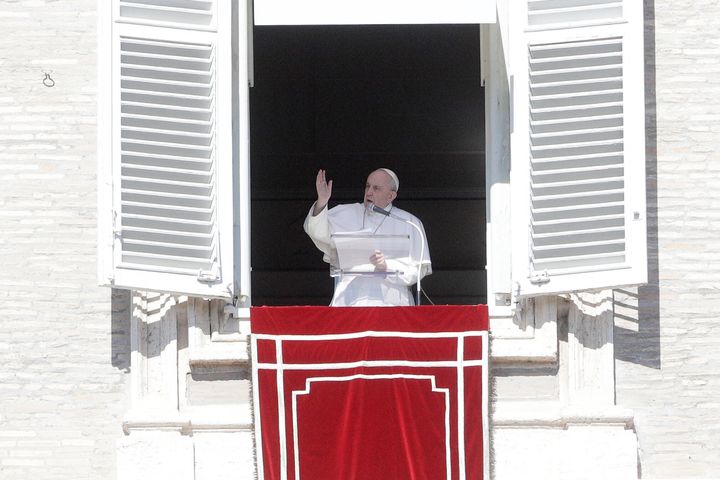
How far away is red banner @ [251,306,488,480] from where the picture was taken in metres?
8.60

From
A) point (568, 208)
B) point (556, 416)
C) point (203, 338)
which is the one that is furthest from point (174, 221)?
point (556, 416)

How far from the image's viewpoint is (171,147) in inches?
343

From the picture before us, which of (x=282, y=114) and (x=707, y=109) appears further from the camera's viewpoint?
(x=282, y=114)

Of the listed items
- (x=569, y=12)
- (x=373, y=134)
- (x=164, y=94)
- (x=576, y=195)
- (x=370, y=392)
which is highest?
(x=569, y=12)

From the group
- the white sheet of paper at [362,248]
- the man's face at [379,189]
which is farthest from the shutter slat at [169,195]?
the man's face at [379,189]

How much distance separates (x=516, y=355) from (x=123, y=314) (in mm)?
1889

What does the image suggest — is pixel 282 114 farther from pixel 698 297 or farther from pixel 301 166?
pixel 698 297

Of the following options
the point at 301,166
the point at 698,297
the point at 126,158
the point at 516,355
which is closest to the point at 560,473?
the point at 516,355

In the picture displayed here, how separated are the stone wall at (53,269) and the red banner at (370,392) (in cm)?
80

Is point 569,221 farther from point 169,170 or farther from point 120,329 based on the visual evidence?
point 120,329

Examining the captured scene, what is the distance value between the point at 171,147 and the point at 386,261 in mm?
1280

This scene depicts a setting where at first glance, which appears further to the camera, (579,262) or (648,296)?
(648,296)

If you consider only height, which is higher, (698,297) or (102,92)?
(102,92)

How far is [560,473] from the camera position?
8.65m
